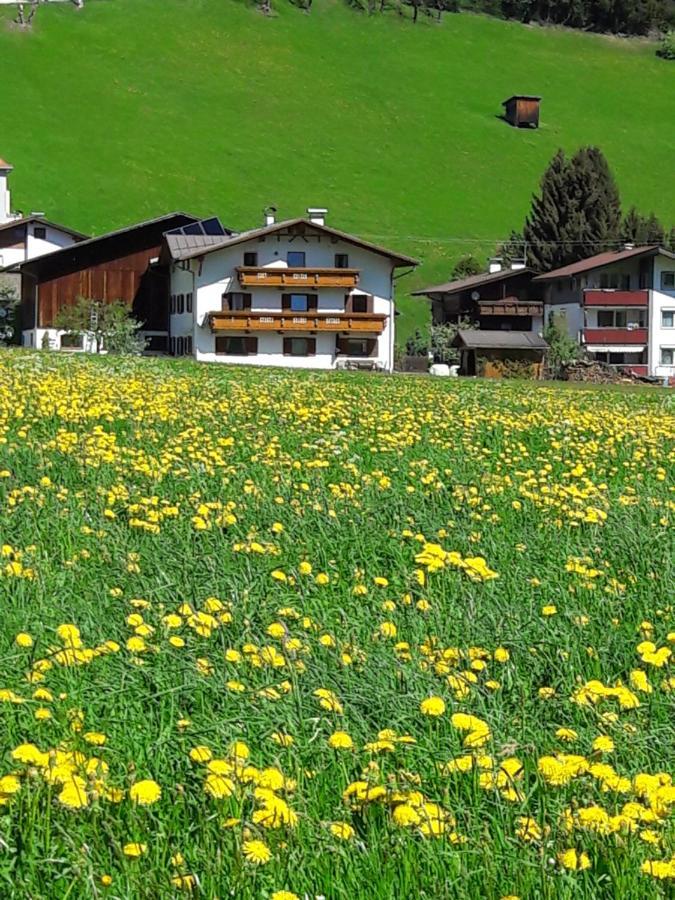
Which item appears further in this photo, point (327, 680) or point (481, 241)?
point (481, 241)

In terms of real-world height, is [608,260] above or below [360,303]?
above

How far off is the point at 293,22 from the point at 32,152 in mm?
50834

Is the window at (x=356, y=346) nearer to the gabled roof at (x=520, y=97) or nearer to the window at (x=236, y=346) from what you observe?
the window at (x=236, y=346)

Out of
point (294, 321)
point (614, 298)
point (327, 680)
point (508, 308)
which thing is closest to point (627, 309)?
point (614, 298)

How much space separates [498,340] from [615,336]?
36.8 ft

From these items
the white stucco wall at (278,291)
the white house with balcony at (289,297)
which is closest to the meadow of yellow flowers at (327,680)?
the white house with balcony at (289,297)

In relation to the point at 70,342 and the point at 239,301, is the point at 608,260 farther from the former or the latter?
the point at 70,342

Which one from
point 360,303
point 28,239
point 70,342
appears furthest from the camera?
point 28,239

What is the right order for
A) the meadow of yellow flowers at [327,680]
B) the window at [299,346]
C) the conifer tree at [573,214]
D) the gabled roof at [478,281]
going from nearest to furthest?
the meadow of yellow flowers at [327,680]
the window at [299,346]
the gabled roof at [478,281]
the conifer tree at [573,214]

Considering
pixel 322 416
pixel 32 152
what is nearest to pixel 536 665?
pixel 322 416

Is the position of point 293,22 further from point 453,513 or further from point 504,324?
point 453,513

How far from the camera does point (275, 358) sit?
67.8 meters

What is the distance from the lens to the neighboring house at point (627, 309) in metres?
80.9

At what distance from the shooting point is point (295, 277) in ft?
217
